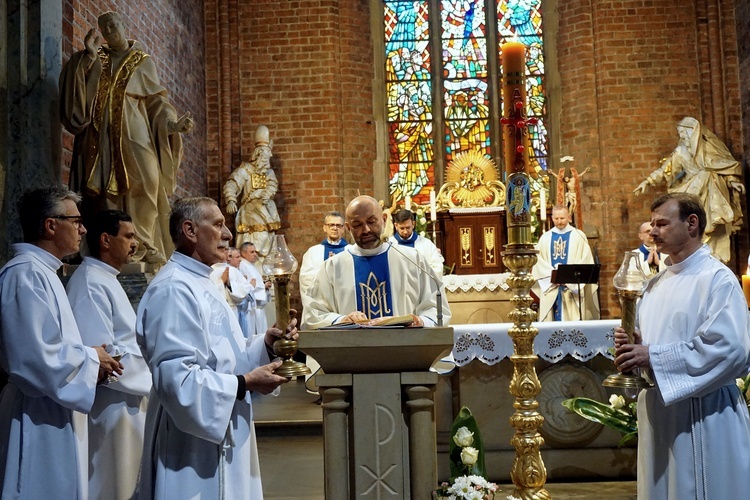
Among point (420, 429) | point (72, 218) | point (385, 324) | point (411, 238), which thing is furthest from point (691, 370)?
point (411, 238)

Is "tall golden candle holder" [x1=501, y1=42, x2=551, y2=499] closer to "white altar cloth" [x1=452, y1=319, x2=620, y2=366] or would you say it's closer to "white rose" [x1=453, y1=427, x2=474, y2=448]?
"white rose" [x1=453, y1=427, x2=474, y2=448]

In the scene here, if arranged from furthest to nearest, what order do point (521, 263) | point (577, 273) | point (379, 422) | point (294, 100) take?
point (294, 100), point (577, 273), point (521, 263), point (379, 422)

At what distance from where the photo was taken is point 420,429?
323cm

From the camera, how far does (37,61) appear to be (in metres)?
5.79

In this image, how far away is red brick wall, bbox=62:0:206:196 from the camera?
8.52 m

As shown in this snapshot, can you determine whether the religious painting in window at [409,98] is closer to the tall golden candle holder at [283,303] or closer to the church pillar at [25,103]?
the church pillar at [25,103]

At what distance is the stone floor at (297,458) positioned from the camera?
17.7ft

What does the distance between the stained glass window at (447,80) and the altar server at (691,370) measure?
339 inches

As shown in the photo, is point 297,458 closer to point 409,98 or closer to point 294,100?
point 294,100

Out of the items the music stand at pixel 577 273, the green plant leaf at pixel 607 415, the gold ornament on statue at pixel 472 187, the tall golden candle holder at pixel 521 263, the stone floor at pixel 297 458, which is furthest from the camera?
the gold ornament on statue at pixel 472 187

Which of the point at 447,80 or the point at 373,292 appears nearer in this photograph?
the point at 373,292

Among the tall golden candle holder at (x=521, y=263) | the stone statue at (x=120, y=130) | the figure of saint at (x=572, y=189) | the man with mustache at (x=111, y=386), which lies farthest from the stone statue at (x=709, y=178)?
the man with mustache at (x=111, y=386)

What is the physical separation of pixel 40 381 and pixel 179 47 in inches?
313

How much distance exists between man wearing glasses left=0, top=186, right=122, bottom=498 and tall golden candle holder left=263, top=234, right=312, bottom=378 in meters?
0.93
